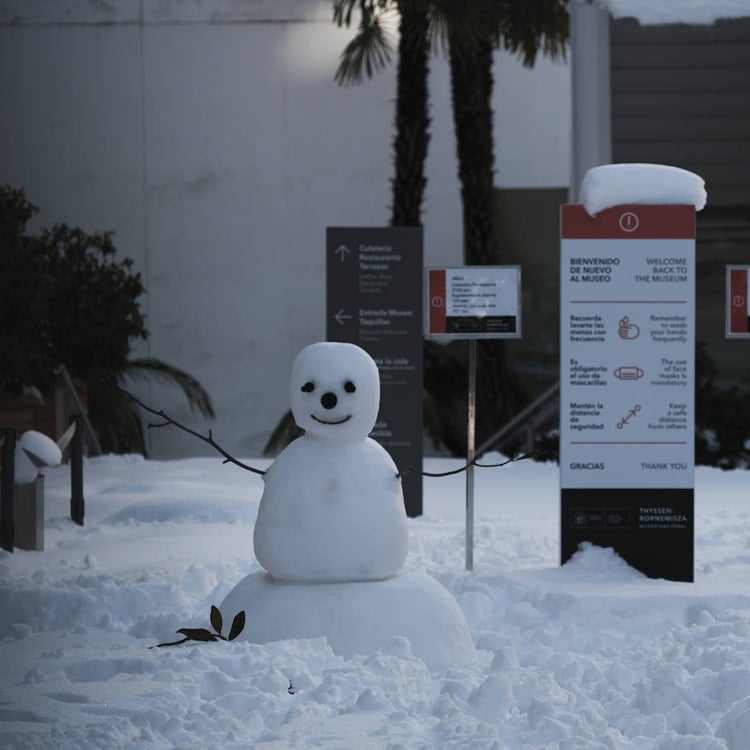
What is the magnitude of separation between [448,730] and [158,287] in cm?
1144

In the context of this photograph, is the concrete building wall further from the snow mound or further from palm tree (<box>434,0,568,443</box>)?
the snow mound

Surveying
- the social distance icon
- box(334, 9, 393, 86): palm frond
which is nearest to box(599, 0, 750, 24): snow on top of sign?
box(334, 9, 393, 86): palm frond

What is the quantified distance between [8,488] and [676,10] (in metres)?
7.16

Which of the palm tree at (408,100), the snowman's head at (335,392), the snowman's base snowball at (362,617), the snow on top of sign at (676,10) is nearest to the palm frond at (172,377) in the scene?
the palm tree at (408,100)

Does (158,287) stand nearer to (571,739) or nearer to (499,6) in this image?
(499,6)

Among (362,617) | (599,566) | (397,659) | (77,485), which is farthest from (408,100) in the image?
(397,659)

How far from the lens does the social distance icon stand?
6746 mm

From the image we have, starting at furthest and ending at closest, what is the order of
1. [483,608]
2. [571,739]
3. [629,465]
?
[629,465] → [483,608] → [571,739]

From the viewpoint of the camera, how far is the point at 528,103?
1514cm

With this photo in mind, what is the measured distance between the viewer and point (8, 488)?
7.28 m

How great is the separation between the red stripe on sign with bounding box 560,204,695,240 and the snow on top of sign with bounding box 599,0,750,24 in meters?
5.47

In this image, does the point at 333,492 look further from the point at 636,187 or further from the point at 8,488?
Result: the point at 8,488

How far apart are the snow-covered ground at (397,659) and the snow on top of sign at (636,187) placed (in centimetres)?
162

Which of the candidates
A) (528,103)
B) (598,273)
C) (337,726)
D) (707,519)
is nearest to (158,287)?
(528,103)
